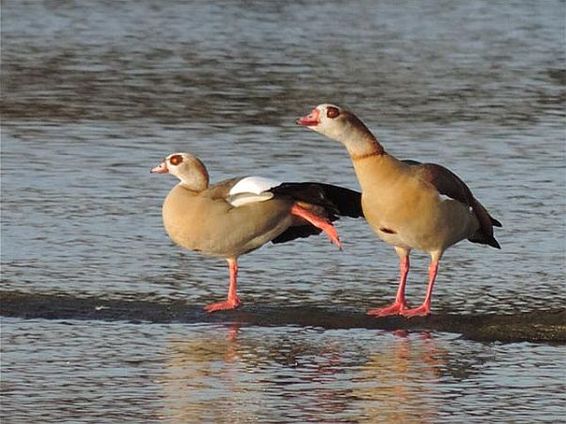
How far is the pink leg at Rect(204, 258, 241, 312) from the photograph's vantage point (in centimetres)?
977

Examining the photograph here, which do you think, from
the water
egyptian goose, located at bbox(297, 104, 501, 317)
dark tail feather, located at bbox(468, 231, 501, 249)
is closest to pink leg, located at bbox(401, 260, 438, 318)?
egyptian goose, located at bbox(297, 104, 501, 317)

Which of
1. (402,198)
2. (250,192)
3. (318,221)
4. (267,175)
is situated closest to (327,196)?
(318,221)

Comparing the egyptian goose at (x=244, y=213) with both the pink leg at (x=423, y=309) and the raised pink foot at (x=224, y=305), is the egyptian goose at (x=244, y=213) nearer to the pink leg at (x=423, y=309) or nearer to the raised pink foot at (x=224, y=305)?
the raised pink foot at (x=224, y=305)

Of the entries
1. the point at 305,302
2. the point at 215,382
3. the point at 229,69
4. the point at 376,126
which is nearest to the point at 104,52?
the point at 229,69

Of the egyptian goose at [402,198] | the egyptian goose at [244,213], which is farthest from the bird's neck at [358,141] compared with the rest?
the egyptian goose at [244,213]

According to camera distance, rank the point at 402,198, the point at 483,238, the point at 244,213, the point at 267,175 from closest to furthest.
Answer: the point at 402,198 → the point at 244,213 → the point at 483,238 → the point at 267,175

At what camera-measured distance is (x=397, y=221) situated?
9.58 meters

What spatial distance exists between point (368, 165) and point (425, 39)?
39.0ft

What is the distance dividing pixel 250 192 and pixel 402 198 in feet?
2.84

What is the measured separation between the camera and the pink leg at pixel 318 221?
10.0m

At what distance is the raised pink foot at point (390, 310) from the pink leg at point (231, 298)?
70 centimetres

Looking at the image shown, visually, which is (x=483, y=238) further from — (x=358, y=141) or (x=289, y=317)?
(x=289, y=317)

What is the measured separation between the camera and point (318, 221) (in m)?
10.0

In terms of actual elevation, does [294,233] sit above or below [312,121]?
below
